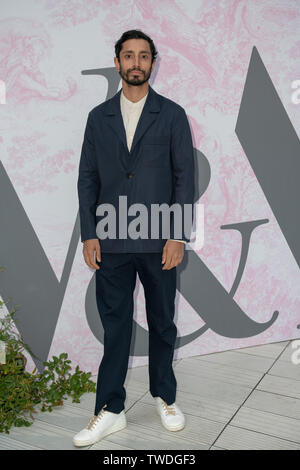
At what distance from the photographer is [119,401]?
192 centimetres

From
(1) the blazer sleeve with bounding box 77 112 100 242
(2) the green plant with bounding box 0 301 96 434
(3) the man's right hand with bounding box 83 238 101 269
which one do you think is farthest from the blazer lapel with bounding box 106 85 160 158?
(2) the green plant with bounding box 0 301 96 434

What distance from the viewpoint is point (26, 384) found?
2025 millimetres

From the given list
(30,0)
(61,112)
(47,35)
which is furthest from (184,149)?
(30,0)

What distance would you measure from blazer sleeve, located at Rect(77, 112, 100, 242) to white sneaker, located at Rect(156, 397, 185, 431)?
2.73ft

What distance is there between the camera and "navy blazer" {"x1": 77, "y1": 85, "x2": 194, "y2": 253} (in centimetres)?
177

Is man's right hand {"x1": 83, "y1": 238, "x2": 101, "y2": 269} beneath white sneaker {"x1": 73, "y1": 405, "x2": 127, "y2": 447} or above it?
above

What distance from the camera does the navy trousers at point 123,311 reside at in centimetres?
184

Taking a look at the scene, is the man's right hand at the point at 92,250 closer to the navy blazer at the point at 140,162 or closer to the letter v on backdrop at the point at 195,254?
the navy blazer at the point at 140,162

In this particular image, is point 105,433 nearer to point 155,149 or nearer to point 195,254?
point 195,254

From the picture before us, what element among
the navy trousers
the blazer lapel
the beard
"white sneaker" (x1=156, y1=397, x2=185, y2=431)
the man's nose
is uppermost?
the man's nose

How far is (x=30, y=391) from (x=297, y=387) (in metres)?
1.35

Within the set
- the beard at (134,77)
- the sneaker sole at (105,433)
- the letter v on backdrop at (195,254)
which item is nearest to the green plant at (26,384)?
the letter v on backdrop at (195,254)

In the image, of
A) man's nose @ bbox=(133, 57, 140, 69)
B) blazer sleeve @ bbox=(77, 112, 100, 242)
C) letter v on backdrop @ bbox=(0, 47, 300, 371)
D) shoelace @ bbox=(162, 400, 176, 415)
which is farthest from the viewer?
letter v on backdrop @ bbox=(0, 47, 300, 371)

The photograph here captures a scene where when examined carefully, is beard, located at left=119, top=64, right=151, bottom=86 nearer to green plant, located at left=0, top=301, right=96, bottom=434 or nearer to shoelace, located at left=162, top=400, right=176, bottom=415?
green plant, located at left=0, top=301, right=96, bottom=434
